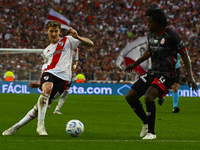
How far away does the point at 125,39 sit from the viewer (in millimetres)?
33281

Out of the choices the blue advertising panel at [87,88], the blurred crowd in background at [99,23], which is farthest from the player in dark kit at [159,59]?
the blurred crowd in background at [99,23]

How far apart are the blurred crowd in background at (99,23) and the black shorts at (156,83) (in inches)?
846

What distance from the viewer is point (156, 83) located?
6629 mm

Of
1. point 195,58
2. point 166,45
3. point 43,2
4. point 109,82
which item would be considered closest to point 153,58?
point 166,45

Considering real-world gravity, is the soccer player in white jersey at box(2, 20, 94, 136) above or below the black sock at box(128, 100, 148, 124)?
above

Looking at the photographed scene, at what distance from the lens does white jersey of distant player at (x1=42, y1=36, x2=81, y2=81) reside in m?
7.03

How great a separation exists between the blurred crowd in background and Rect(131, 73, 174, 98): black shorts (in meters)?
21.5

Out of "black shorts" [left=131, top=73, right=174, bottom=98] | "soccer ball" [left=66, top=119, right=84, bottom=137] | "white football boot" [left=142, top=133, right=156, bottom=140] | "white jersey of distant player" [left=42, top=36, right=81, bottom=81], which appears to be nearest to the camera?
"white football boot" [left=142, top=133, right=156, bottom=140]

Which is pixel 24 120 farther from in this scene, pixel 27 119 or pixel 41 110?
pixel 41 110

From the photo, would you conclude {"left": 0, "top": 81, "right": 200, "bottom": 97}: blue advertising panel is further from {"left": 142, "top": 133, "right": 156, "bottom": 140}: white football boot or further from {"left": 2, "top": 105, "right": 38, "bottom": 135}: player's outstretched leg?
{"left": 142, "top": 133, "right": 156, "bottom": 140}: white football boot

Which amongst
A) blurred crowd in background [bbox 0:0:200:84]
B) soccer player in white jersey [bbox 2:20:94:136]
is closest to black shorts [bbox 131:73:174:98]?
soccer player in white jersey [bbox 2:20:94:136]

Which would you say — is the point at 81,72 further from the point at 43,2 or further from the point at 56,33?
the point at 56,33

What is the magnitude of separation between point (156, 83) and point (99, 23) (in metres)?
29.0

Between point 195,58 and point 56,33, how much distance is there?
24.4 m
